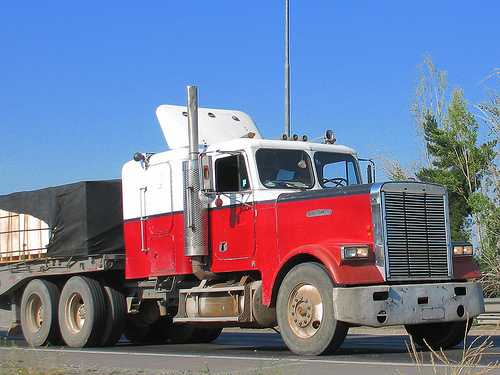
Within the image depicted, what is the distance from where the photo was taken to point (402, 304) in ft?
30.1

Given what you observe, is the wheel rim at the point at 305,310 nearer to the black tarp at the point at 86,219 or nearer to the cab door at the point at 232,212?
the cab door at the point at 232,212

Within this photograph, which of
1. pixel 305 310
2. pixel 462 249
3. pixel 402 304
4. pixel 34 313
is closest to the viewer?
pixel 402 304

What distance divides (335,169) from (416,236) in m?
2.38

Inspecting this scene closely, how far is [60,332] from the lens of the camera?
14.3 meters

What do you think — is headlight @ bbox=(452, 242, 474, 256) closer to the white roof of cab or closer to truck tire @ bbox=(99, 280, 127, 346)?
the white roof of cab

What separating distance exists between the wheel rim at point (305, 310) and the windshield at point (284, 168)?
1927mm

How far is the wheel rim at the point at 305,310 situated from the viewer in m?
9.51

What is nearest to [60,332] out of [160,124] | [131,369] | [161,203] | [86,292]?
[86,292]

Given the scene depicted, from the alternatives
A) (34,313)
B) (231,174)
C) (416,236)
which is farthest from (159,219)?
(416,236)

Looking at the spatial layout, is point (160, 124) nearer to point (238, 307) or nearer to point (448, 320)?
point (238, 307)

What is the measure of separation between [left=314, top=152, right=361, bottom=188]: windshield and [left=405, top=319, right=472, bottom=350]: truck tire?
2.54m

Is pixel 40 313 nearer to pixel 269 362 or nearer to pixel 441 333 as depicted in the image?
pixel 269 362

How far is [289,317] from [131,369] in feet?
7.64

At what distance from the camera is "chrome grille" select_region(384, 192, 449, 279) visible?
948 centimetres
